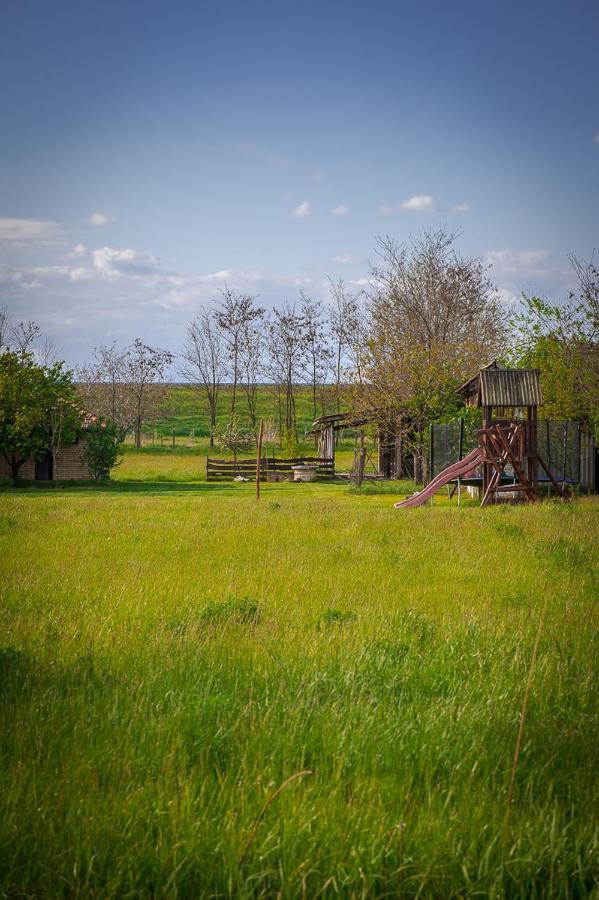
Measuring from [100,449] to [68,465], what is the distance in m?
2.99

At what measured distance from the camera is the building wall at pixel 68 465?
40.7 meters

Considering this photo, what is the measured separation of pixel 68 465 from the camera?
134 ft

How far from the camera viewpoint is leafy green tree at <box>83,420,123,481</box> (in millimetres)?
39125

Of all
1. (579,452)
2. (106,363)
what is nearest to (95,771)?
(579,452)

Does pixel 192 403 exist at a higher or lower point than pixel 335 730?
higher

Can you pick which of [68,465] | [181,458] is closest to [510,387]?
[68,465]

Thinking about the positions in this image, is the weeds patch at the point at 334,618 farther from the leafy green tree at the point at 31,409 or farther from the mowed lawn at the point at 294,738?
the leafy green tree at the point at 31,409

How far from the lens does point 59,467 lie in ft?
134

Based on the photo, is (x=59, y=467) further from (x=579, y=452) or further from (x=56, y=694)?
(x=56, y=694)

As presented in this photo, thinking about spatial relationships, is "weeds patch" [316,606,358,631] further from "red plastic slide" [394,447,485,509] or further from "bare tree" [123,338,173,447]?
"bare tree" [123,338,173,447]

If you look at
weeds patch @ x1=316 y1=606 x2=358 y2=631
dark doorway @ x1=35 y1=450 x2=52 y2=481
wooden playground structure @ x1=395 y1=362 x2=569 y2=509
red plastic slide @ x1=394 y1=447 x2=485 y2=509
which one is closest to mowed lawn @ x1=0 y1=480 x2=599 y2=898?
weeds patch @ x1=316 y1=606 x2=358 y2=631

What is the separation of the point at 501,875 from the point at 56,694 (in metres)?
3.06

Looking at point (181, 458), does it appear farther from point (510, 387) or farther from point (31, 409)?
point (510, 387)

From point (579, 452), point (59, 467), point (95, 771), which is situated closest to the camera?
point (95, 771)
